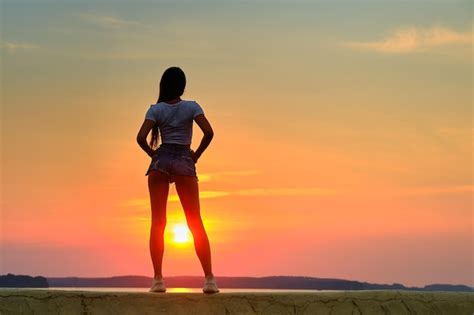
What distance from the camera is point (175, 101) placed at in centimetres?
960

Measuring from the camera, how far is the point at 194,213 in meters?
9.60

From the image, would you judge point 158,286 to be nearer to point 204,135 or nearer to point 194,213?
point 194,213

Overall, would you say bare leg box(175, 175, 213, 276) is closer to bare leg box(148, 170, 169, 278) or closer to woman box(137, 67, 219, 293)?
woman box(137, 67, 219, 293)

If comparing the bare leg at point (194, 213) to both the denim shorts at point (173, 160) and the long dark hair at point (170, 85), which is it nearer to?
the denim shorts at point (173, 160)

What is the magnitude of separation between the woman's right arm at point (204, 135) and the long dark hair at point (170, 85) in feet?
1.55

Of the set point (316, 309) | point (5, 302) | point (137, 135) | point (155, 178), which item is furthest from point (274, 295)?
point (5, 302)

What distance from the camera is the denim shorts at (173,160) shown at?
946cm

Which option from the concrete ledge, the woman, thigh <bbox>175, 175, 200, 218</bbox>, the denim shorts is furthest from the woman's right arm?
the concrete ledge

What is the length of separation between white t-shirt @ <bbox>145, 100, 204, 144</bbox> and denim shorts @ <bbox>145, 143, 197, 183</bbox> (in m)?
0.10

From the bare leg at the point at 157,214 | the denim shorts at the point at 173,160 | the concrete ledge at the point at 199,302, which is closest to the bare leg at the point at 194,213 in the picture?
the denim shorts at the point at 173,160

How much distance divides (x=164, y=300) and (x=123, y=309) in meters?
0.56

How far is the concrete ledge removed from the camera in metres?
9.17

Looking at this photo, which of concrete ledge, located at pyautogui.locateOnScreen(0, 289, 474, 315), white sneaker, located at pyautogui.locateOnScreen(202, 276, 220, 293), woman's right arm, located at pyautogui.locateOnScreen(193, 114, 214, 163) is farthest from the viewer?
woman's right arm, located at pyautogui.locateOnScreen(193, 114, 214, 163)

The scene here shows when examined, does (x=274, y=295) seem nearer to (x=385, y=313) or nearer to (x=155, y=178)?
(x=385, y=313)
